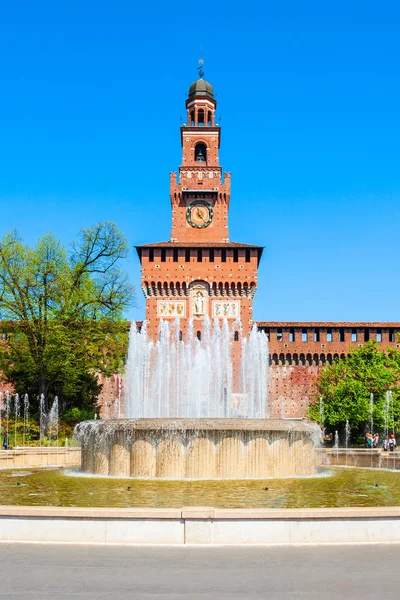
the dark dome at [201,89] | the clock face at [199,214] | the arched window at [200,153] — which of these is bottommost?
the clock face at [199,214]

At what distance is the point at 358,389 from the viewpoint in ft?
115

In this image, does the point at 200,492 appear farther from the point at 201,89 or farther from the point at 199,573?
the point at 201,89

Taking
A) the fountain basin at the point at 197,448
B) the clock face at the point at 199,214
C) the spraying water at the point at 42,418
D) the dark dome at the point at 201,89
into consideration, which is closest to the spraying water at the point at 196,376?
the spraying water at the point at 42,418

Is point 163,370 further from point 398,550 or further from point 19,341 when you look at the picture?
point 398,550

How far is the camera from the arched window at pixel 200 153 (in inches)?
1987

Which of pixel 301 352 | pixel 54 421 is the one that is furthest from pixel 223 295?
pixel 54 421

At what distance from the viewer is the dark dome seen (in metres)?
50.8

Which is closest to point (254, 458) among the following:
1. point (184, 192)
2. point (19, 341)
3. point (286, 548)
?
point (286, 548)

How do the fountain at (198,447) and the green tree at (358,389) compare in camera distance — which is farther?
the green tree at (358,389)

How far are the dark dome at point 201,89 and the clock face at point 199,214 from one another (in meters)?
8.27

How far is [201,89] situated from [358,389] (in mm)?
26205

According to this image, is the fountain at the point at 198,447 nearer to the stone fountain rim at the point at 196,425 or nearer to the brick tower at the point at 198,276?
the stone fountain rim at the point at 196,425

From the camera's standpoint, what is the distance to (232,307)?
45.2m

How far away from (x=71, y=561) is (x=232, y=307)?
39107mm
